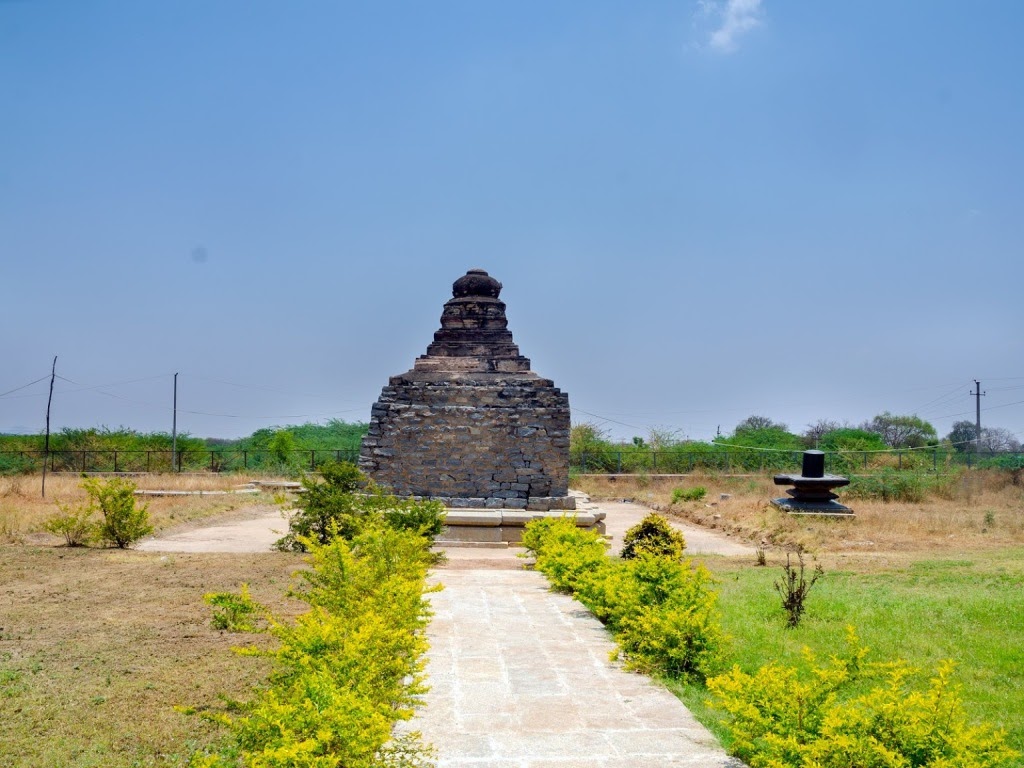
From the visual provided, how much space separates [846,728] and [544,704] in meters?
1.96

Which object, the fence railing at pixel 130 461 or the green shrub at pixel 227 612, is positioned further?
the fence railing at pixel 130 461

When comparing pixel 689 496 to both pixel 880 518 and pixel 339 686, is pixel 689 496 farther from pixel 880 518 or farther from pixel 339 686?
pixel 339 686

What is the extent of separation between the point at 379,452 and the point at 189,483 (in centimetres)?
1349

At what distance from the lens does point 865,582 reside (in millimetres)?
10758

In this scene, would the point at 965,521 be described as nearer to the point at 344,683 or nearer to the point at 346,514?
A: the point at 346,514

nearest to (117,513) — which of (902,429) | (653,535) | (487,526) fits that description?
(487,526)

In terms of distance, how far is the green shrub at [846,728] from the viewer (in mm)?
3346

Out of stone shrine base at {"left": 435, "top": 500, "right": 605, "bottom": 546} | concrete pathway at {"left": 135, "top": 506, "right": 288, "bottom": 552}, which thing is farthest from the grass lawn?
concrete pathway at {"left": 135, "top": 506, "right": 288, "bottom": 552}

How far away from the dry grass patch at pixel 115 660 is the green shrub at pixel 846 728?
110 inches

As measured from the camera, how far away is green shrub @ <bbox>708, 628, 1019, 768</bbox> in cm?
335

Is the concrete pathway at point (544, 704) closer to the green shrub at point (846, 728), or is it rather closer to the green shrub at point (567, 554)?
the green shrub at point (846, 728)

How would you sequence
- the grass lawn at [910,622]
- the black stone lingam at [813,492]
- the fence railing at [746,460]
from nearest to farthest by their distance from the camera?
the grass lawn at [910,622]
the black stone lingam at [813,492]
the fence railing at [746,460]

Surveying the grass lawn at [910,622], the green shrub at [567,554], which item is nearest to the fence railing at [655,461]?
the grass lawn at [910,622]

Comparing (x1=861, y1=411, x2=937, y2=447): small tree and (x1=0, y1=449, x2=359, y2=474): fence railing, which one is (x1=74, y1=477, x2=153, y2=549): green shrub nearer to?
(x1=0, y1=449, x2=359, y2=474): fence railing
